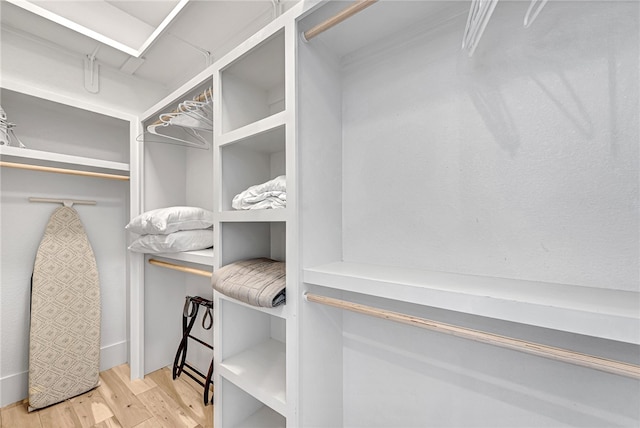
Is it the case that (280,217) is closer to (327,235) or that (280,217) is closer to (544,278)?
(327,235)

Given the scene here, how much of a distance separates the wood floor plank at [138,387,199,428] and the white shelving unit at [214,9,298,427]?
1.54 feet

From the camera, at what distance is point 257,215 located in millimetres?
1143

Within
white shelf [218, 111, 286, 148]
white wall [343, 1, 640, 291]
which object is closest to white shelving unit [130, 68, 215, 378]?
white shelf [218, 111, 286, 148]

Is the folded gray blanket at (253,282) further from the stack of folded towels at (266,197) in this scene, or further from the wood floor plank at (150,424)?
the wood floor plank at (150,424)

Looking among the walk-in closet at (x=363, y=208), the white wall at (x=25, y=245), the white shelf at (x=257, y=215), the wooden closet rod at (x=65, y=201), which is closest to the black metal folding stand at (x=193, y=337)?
the walk-in closet at (x=363, y=208)

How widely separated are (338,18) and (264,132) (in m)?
0.49

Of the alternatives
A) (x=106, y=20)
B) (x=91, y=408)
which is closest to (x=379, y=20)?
(x=106, y=20)

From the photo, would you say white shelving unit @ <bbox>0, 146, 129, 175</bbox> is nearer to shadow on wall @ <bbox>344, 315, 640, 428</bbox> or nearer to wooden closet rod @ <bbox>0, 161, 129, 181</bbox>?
wooden closet rod @ <bbox>0, 161, 129, 181</bbox>

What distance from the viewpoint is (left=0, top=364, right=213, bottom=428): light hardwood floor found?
1553 millimetres

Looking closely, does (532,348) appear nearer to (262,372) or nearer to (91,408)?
(262,372)

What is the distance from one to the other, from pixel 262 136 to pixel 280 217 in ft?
1.30

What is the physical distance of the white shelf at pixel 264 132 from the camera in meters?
1.07

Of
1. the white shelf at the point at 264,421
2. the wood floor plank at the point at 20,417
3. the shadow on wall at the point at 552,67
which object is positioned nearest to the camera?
the shadow on wall at the point at 552,67

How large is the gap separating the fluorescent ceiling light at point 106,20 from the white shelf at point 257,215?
1163 millimetres
